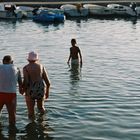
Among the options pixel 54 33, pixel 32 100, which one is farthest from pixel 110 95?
pixel 54 33

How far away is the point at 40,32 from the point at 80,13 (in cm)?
2092

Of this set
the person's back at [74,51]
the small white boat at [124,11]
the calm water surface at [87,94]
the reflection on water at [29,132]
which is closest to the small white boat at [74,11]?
the small white boat at [124,11]

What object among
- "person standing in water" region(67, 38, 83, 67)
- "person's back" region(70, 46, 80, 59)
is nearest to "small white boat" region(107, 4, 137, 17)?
"person standing in water" region(67, 38, 83, 67)

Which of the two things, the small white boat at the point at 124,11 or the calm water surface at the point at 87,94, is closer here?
the calm water surface at the point at 87,94

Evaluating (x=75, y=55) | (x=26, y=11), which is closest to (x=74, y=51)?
(x=75, y=55)

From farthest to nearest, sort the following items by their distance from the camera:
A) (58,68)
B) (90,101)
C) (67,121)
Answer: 1. (58,68)
2. (90,101)
3. (67,121)

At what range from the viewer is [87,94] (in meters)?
18.0

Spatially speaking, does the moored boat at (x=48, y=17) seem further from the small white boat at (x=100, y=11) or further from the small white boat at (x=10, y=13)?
the small white boat at (x=100, y=11)

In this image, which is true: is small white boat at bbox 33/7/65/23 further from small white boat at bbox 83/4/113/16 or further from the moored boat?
small white boat at bbox 83/4/113/16

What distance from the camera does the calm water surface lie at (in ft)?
43.0

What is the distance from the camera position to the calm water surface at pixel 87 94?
1310 centimetres

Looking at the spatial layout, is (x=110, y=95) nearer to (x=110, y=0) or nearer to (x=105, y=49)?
(x=105, y=49)

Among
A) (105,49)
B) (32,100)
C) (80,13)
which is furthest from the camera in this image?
(80,13)

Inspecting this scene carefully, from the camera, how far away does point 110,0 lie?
83312mm
